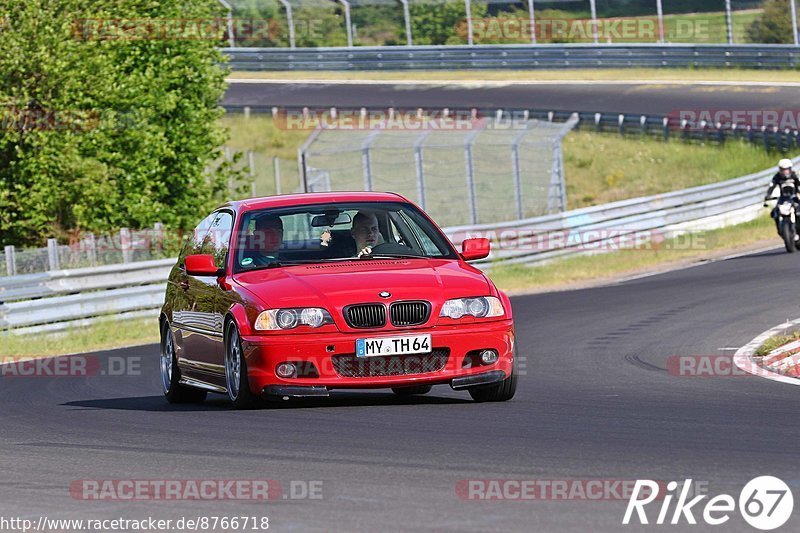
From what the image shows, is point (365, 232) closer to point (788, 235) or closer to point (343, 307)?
point (343, 307)

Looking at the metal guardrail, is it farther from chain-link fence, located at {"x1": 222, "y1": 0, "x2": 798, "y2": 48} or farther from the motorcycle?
the motorcycle

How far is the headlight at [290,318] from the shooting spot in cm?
1020

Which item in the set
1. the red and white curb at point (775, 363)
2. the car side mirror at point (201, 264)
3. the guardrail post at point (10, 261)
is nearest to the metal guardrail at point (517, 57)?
the guardrail post at point (10, 261)

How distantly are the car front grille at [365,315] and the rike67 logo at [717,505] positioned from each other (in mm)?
3617

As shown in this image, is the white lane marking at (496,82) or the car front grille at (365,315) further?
the white lane marking at (496,82)

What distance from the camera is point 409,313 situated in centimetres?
1024

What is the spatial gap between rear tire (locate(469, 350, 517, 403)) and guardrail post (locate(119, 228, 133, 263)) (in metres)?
12.6

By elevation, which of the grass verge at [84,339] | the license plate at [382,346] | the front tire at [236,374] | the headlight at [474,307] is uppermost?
the headlight at [474,307]

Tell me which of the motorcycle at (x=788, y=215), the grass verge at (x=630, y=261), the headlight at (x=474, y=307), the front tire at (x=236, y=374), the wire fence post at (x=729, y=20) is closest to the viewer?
the headlight at (x=474, y=307)

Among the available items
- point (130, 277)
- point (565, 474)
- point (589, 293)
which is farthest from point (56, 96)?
point (565, 474)

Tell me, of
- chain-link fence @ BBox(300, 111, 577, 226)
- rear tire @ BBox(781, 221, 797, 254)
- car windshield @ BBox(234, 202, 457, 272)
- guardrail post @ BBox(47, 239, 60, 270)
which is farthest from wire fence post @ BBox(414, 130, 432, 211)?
car windshield @ BBox(234, 202, 457, 272)

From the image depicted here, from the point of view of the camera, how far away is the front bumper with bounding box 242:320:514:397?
10164 millimetres

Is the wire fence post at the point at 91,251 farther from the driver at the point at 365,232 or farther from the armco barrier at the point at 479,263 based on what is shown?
the driver at the point at 365,232

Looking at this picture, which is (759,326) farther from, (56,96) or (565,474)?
(56,96)
